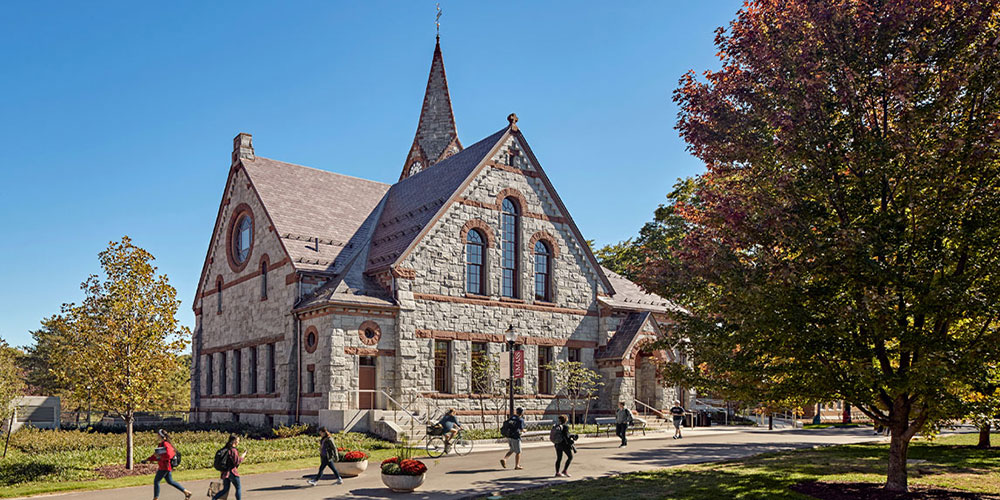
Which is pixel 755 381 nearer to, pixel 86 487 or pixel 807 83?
pixel 807 83

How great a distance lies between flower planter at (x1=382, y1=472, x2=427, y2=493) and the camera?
54.2 ft

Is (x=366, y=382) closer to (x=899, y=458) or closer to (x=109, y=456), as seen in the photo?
(x=109, y=456)

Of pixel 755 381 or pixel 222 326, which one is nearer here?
pixel 755 381

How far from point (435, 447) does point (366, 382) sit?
6594 millimetres

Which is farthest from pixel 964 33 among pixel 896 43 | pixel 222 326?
pixel 222 326

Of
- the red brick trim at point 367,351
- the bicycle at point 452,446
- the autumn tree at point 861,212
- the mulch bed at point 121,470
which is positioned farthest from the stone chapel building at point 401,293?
the autumn tree at point 861,212

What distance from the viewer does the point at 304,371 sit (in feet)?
99.8

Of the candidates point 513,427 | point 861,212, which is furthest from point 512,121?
point 861,212

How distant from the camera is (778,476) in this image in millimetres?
16906

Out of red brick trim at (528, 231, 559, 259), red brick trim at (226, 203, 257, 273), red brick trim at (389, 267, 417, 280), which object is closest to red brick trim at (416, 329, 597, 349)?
red brick trim at (389, 267, 417, 280)

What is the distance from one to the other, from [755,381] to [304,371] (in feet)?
65.7

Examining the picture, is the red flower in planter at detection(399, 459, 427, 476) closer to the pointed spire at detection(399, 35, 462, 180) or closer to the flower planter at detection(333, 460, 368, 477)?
the flower planter at detection(333, 460, 368, 477)

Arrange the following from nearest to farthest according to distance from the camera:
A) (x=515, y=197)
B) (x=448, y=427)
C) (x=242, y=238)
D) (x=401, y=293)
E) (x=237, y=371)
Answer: (x=448, y=427) → (x=401, y=293) → (x=515, y=197) → (x=237, y=371) → (x=242, y=238)

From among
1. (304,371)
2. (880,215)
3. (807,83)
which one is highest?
(807,83)
